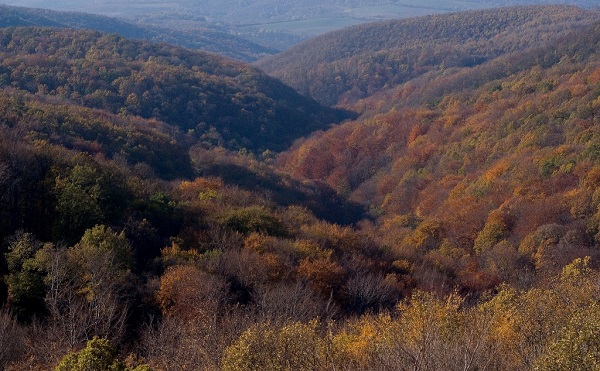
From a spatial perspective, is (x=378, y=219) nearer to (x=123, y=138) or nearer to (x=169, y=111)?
(x=123, y=138)

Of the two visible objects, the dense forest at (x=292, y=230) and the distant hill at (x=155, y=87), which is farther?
the distant hill at (x=155, y=87)

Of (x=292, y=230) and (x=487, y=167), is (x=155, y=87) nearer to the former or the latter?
(x=487, y=167)

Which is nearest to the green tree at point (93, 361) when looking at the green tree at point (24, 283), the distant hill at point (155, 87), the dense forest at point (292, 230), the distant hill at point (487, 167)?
the dense forest at point (292, 230)

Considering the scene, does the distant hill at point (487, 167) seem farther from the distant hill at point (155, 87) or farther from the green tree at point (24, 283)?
the green tree at point (24, 283)

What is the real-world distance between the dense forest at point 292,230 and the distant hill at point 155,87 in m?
0.54

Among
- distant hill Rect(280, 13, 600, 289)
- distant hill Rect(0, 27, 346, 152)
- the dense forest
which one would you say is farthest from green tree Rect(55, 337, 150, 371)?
distant hill Rect(0, 27, 346, 152)

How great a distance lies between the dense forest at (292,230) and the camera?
15.7 metres

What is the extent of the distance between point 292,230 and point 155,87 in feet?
Result: 225

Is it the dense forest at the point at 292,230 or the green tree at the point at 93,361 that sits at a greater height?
the green tree at the point at 93,361

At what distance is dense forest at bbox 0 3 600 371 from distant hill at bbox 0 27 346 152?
54 cm

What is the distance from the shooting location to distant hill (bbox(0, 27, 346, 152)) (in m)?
89.2

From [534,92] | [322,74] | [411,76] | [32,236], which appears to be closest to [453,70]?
[411,76]

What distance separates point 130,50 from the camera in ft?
411

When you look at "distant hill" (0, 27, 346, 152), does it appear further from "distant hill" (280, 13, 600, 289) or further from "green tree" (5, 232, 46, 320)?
"green tree" (5, 232, 46, 320)
